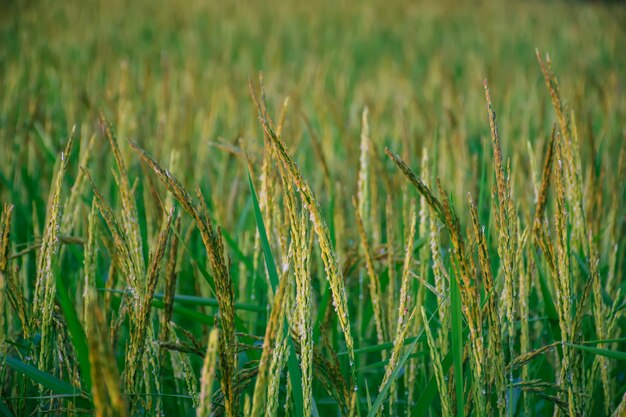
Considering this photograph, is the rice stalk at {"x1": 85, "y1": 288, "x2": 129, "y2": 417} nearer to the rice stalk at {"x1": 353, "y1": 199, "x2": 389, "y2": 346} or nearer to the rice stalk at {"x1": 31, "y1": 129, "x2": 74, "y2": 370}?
the rice stalk at {"x1": 31, "y1": 129, "x2": 74, "y2": 370}

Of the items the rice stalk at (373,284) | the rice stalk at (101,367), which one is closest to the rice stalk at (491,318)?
the rice stalk at (373,284)

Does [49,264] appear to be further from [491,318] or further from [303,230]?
[491,318]

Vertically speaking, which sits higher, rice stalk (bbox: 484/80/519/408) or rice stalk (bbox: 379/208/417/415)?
rice stalk (bbox: 484/80/519/408)

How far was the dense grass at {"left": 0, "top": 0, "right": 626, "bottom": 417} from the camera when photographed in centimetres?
54

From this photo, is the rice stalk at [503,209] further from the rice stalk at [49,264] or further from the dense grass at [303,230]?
the rice stalk at [49,264]

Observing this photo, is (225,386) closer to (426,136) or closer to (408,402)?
(408,402)

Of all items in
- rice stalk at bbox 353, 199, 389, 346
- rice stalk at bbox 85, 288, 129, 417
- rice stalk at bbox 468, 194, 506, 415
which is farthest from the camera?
rice stalk at bbox 353, 199, 389, 346

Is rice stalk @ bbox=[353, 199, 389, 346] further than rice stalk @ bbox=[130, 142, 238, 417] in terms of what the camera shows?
Yes

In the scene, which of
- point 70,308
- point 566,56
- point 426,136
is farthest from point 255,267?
point 566,56

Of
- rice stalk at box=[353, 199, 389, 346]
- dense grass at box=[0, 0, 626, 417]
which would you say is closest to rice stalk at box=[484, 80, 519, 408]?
dense grass at box=[0, 0, 626, 417]

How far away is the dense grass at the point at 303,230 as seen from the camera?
0.54 m

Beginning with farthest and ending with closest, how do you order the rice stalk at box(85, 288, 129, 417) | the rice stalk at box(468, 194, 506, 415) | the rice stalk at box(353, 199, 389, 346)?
the rice stalk at box(353, 199, 389, 346), the rice stalk at box(468, 194, 506, 415), the rice stalk at box(85, 288, 129, 417)

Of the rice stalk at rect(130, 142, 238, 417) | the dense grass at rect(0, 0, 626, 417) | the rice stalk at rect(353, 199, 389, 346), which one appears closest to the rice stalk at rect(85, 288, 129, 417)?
the dense grass at rect(0, 0, 626, 417)

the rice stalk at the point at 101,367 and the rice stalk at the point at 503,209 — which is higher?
the rice stalk at the point at 503,209
